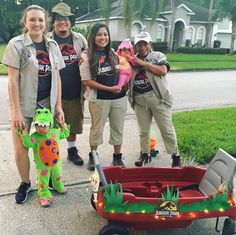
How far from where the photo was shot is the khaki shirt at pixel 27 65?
3115 millimetres

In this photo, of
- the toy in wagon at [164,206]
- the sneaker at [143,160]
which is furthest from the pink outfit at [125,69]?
the toy in wagon at [164,206]

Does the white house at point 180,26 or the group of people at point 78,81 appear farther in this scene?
the white house at point 180,26

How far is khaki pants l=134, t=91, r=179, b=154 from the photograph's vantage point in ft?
13.6

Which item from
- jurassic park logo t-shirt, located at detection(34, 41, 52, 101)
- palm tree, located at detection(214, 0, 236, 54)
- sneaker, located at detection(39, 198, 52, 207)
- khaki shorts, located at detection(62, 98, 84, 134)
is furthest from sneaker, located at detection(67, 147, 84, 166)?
palm tree, located at detection(214, 0, 236, 54)

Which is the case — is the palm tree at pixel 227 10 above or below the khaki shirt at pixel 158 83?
above

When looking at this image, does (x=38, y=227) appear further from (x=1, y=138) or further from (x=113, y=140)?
(x=1, y=138)

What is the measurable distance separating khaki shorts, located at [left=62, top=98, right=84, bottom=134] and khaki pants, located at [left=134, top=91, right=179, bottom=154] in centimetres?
73

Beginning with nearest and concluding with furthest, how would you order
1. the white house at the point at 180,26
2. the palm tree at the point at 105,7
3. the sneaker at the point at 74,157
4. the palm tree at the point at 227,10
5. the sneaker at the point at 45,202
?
the sneaker at the point at 45,202, the sneaker at the point at 74,157, the palm tree at the point at 105,7, the palm tree at the point at 227,10, the white house at the point at 180,26

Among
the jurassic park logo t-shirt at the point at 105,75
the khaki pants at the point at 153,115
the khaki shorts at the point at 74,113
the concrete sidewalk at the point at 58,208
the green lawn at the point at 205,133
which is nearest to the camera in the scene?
the concrete sidewalk at the point at 58,208

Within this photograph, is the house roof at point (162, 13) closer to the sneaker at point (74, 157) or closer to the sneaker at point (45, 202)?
the sneaker at point (74, 157)

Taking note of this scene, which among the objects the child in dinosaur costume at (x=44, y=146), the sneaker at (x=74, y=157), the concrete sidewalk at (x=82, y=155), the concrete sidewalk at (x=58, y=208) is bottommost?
the concrete sidewalk at (x=58, y=208)

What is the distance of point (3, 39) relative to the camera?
1582 inches

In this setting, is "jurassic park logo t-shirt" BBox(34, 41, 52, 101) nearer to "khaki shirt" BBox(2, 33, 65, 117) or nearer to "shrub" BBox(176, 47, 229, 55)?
"khaki shirt" BBox(2, 33, 65, 117)

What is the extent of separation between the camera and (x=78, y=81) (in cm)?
417
